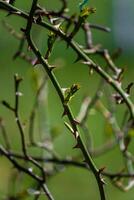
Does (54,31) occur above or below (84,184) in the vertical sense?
above

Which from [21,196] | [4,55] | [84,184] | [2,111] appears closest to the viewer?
[21,196]

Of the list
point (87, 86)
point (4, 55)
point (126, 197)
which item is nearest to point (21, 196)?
point (126, 197)

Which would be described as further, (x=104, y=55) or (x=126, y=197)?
(x=126, y=197)

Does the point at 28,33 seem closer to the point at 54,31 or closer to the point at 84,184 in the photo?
the point at 54,31

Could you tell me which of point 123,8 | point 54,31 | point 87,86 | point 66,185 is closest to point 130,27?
point 123,8

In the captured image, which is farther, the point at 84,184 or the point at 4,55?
the point at 4,55

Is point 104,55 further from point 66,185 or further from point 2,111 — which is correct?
point 2,111

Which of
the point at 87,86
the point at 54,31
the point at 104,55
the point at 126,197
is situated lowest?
the point at 87,86

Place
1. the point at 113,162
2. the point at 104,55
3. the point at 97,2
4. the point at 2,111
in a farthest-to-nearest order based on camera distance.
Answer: the point at 97,2 → the point at 2,111 → the point at 113,162 → the point at 104,55

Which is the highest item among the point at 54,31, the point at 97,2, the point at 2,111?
the point at 54,31
